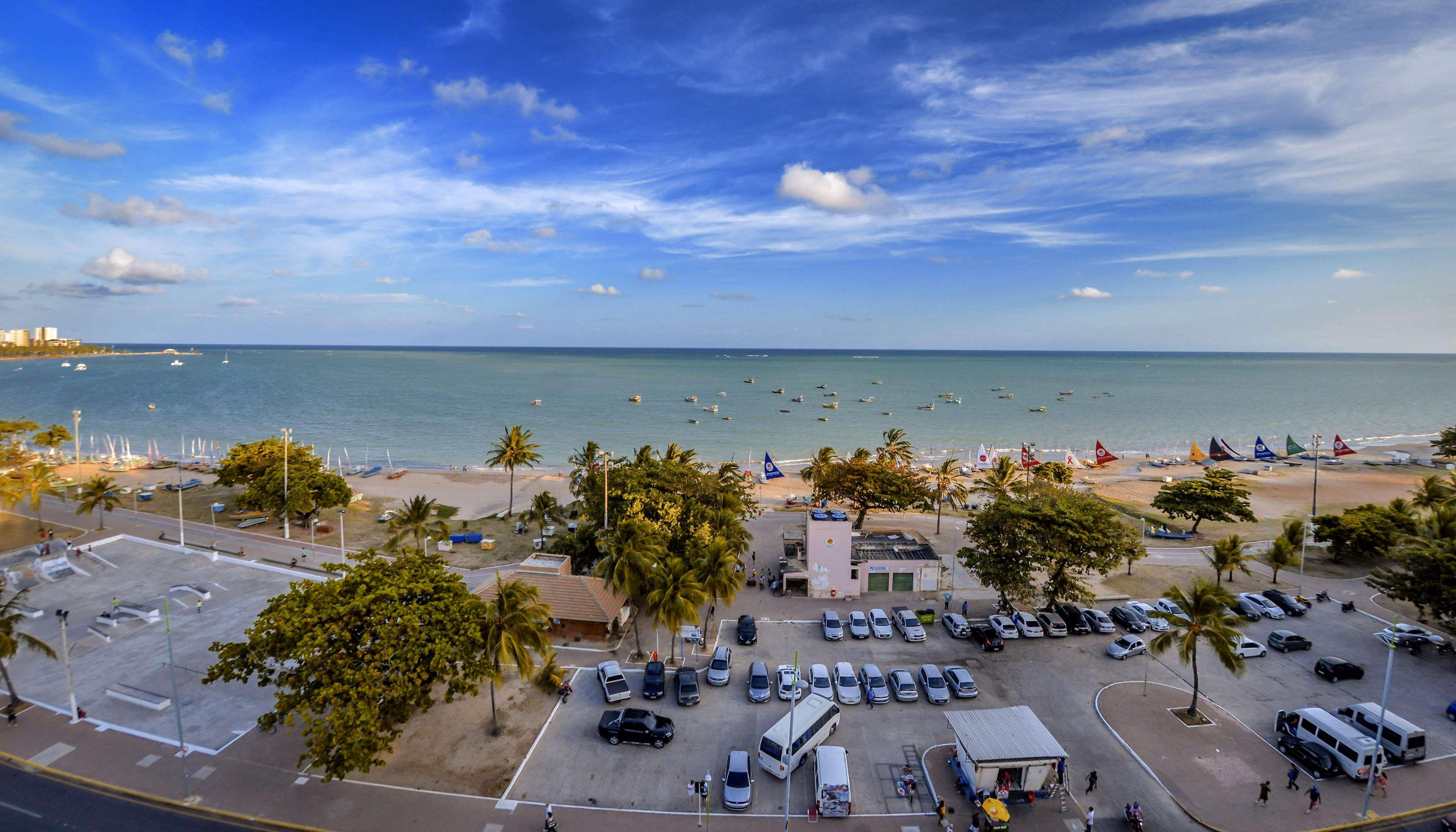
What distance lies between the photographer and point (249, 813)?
59.3 feet

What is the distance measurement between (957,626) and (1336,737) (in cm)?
1331

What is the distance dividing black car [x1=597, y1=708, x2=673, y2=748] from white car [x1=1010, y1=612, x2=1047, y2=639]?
61.0ft

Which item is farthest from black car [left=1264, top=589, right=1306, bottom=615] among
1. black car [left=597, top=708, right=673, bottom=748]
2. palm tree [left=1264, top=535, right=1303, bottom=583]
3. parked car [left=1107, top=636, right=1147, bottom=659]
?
black car [left=597, top=708, right=673, bottom=748]

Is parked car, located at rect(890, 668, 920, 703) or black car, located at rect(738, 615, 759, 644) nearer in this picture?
parked car, located at rect(890, 668, 920, 703)

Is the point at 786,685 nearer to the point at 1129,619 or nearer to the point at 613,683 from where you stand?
the point at 613,683

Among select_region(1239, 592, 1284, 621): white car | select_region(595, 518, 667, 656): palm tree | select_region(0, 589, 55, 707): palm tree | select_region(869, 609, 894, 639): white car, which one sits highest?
select_region(595, 518, 667, 656): palm tree

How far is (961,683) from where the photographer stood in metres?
24.8

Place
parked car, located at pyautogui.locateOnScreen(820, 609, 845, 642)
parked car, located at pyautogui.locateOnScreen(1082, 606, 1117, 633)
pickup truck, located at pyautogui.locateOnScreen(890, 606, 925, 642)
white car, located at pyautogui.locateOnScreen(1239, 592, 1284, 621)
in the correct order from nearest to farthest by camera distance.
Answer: pickup truck, located at pyautogui.locateOnScreen(890, 606, 925, 642) → parked car, located at pyautogui.locateOnScreen(820, 609, 845, 642) → parked car, located at pyautogui.locateOnScreen(1082, 606, 1117, 633) → white car, located at pyautogui.locateOnScreen(1239, 592, 1284, 621)

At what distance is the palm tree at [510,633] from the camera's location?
2130cm

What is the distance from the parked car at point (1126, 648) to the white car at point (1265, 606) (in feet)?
29.5

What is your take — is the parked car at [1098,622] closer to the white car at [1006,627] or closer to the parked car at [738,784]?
the white car at [1006,627]

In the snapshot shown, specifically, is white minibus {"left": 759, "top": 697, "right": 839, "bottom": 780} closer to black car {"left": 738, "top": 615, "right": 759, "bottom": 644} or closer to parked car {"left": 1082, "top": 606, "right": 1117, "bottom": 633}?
black car {"left": 738, "top": 615, "right": 759, "bottom": 644}

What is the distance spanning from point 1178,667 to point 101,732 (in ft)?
142

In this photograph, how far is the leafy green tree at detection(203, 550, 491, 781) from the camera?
17.4 m
